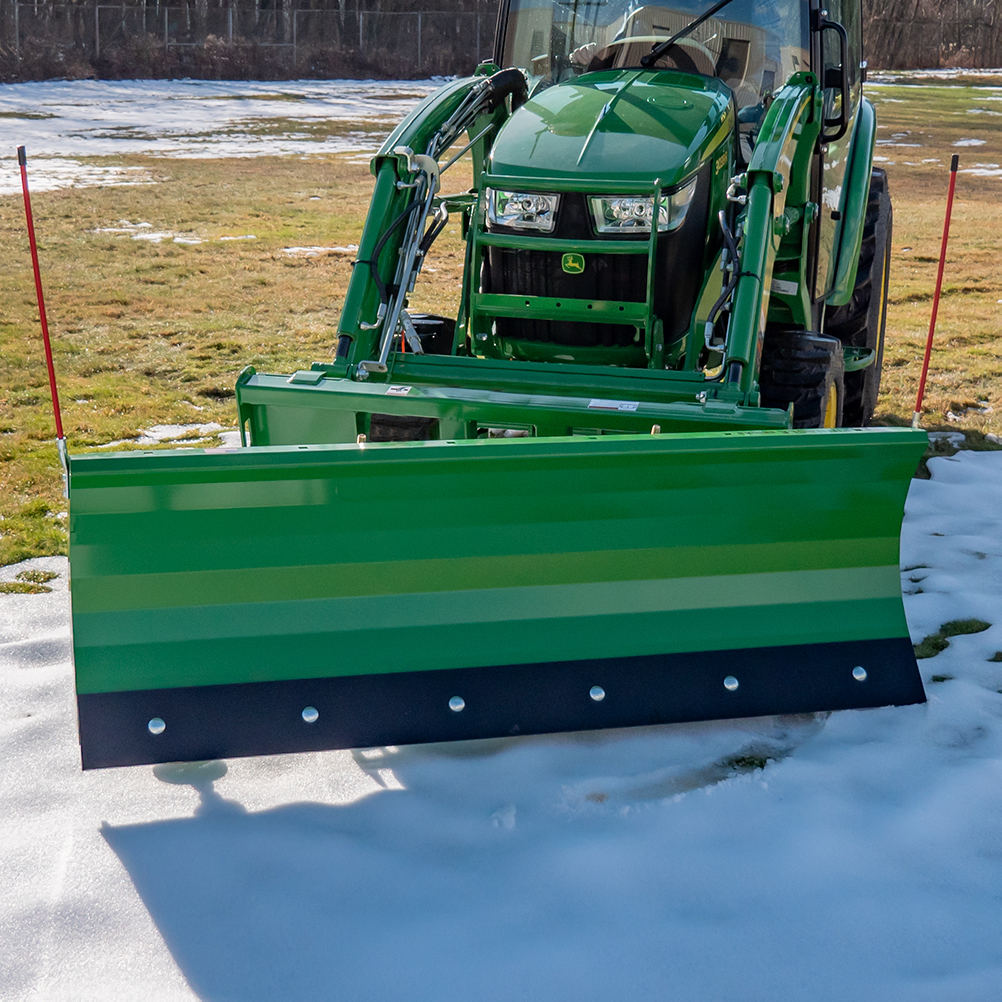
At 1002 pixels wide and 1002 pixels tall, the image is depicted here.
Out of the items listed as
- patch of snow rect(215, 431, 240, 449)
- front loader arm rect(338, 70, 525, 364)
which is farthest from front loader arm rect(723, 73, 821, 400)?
patch of snow rect(215, 431, 240, 449)

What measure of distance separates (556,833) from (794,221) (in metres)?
2.79

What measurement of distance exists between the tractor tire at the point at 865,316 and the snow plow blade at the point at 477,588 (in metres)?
2.83

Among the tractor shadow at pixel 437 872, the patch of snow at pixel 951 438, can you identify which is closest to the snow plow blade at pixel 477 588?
the tractor shadow at pixel 437 872

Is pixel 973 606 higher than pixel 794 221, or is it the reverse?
pixel 794 221

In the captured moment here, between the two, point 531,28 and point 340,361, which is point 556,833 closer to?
point 340,361

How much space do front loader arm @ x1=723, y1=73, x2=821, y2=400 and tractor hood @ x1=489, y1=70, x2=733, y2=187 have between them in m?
0.23

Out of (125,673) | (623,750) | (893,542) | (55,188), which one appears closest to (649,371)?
(893,542)

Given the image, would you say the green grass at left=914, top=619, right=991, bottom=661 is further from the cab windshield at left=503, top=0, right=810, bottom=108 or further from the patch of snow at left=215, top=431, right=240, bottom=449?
the patch of snow at left=215, top=431, right=240, bottom=449

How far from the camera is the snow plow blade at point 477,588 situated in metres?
3.07

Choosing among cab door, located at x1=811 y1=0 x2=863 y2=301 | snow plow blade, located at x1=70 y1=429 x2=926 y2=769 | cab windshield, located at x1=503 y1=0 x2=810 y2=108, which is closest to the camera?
snow plow blade, located at x1=70 y1=429 x2=926 y2=769

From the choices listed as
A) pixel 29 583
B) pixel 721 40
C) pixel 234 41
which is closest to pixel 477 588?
pixel 29 583

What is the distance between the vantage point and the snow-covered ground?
17469mm

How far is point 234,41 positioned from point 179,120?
846 cm

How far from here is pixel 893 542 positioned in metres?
3.32
